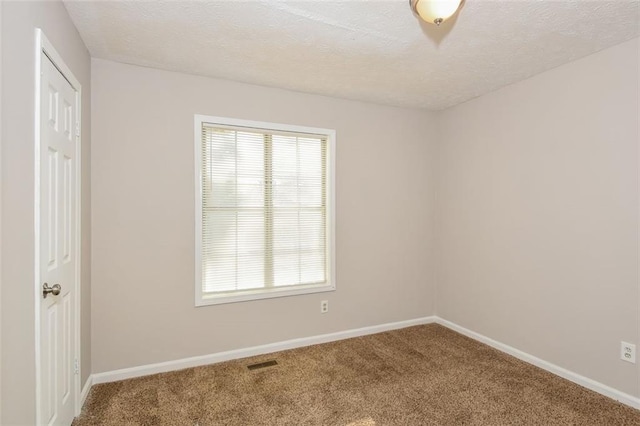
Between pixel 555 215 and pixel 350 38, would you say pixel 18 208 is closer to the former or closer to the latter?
pixel 350 38

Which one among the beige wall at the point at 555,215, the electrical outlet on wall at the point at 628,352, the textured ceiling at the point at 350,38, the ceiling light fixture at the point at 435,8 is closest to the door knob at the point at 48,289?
the textured ceiling at the point at 350,38

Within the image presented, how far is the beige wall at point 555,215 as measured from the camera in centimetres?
247

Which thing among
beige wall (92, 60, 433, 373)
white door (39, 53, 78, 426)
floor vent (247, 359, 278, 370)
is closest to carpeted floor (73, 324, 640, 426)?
floor vent (247, 359, 278, 370)

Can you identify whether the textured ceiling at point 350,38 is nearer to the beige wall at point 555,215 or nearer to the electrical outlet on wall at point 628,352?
the beige wall at point 555,215

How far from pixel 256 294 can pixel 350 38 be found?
234 cm

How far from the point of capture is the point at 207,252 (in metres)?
3.17

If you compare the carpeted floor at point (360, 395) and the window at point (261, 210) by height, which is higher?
the window at point (261, 210)

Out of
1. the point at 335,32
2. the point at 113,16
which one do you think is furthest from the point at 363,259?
the point at 113,16

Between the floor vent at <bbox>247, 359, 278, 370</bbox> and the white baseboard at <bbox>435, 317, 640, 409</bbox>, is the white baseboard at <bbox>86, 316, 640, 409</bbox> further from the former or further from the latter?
the floor vent at <bbox>247, 359, 278, 370</bbox>

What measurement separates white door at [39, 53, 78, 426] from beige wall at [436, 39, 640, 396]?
3539 mm

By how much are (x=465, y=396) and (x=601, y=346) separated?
1.10 meters

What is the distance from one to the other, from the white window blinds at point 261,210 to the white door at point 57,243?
1066 millimetres

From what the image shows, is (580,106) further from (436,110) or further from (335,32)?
(335,32)

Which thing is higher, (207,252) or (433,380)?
(207,252)
